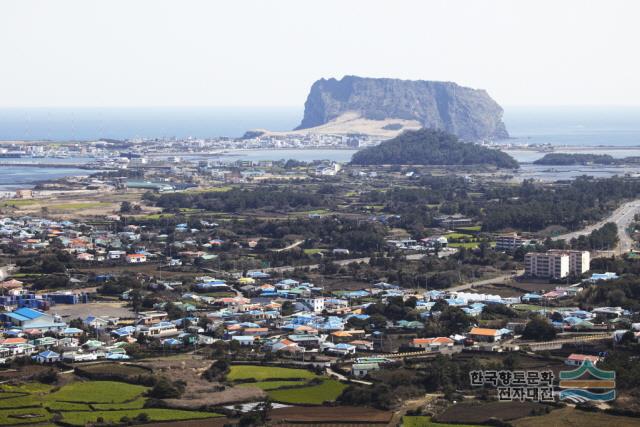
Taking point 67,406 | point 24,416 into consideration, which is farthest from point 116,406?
point 24,416

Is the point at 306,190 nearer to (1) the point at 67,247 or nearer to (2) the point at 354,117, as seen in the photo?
(1) the point at 67,247

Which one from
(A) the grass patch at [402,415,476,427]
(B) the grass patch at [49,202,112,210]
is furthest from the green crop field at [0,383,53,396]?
(B) the grass patch at [49,202,112,210]

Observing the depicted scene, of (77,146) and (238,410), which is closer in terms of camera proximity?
(238,410)

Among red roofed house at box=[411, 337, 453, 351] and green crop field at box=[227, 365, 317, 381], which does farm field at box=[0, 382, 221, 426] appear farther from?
red roofed house at box=[411, 337, 453, 351]

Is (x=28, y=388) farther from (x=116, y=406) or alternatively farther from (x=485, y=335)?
(x=485, y=335)

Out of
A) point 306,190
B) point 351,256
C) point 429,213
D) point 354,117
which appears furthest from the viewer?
point 354,117

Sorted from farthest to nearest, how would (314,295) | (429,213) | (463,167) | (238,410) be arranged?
(463,167)
(429,213)
(314,295)
(238,410)

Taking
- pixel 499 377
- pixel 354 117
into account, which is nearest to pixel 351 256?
pixel 499 377

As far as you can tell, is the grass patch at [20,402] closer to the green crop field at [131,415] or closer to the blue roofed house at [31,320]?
the green crop field at [131,415]
